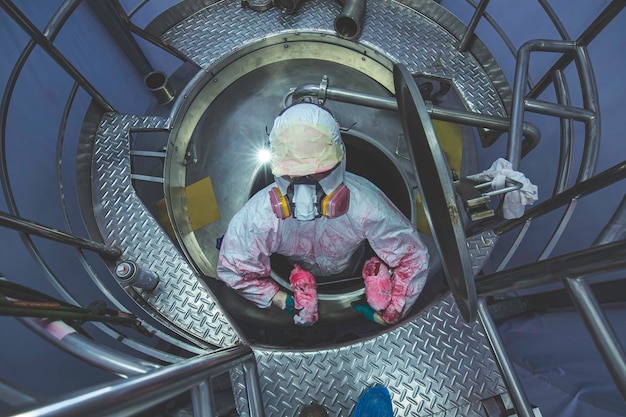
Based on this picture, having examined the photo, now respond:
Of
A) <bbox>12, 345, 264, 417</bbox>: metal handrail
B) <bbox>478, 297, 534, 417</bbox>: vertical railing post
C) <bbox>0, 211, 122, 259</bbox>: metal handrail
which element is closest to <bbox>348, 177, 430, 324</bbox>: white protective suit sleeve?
<bbox>478, 297, 534, 417</bbox>: vertical railing post

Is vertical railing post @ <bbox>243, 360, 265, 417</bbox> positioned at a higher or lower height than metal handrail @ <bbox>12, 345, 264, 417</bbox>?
lower

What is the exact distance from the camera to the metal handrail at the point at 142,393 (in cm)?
63

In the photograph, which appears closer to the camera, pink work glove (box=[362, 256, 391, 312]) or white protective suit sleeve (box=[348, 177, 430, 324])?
white protective suit sleeve (box=[348, 177, 430, 324])

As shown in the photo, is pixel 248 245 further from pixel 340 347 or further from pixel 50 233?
pixel 50 233

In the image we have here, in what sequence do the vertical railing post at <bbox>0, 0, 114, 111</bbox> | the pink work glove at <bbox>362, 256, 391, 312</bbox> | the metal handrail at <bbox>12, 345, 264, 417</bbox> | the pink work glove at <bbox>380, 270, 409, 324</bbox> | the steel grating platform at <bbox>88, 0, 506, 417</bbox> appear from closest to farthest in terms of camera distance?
1. the metal handrail at <bbox>12, 345, 264, 417</bbox>
2. the vertical railing post at <bbox>0, 0, 114, 111</bbox>
3. the steel grating platform at <bbox>88, 0, 506, 417</bbox>
4. the pink work glove at <bbox>380, 270, 409, 324</bbox>
5. the pink work glove at <bbox>362, 256, 391, 312</bbox>

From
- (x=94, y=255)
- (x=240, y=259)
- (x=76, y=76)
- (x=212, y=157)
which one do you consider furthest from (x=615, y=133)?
(x=94, y=255)

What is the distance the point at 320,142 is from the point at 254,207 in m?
0.59

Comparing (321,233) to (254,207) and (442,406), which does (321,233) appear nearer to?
(254,207)

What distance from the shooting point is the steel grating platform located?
187cm

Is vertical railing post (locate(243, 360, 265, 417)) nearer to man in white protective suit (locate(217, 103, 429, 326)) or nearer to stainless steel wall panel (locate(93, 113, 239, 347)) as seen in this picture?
stainless steel wall panel (locate(93, 113, 239, 347))

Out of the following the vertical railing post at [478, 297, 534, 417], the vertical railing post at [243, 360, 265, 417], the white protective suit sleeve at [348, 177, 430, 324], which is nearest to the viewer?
the vertical railing post at [478, 297, 534, 417]

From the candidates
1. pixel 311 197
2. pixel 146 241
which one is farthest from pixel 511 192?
pixel 146 241

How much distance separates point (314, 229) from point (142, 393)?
1.42 metres

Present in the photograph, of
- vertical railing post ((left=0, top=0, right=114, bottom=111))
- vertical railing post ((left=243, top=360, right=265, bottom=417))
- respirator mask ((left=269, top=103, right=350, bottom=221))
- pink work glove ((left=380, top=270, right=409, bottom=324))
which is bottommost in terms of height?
pink work glove ((left=380, top=270, right=409, bottom=324))
